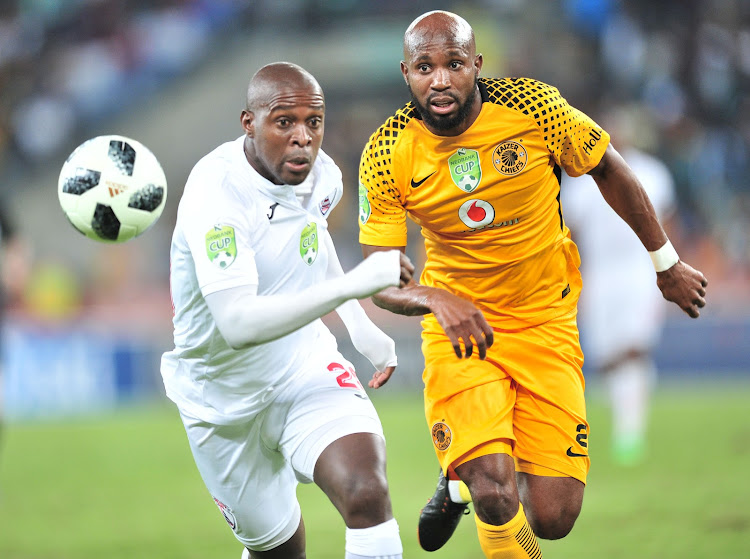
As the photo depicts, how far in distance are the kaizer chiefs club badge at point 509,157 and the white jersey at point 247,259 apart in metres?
0.72

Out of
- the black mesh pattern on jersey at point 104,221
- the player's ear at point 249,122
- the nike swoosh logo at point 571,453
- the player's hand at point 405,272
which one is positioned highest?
the player's ear at point 249,122

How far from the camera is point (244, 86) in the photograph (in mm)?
19422

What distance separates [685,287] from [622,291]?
5.65 m

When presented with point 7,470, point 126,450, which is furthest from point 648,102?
point 7,470

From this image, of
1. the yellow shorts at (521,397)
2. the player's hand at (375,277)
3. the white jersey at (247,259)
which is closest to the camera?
the player's hand at (375,277)

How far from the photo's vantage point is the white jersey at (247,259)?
428 cm

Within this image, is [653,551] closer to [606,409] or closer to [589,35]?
[606,409]

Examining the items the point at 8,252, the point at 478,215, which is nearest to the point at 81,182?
the point at 478,215

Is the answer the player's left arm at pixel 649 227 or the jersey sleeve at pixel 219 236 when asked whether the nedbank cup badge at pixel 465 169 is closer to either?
the player's left arm at pixel 649 227

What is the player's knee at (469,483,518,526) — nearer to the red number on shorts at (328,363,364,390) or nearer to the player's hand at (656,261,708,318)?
the red number on shorts at (328,363,364,390)

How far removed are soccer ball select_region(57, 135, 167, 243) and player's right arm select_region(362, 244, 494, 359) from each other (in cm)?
115

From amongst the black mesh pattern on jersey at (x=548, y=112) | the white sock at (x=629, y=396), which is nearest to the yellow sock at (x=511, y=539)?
the black mesh pattern on jersey at (x=548, y=112)

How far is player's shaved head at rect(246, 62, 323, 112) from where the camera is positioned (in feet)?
14.1

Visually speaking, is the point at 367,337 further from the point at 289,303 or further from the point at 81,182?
Answer: the point at 81,182
